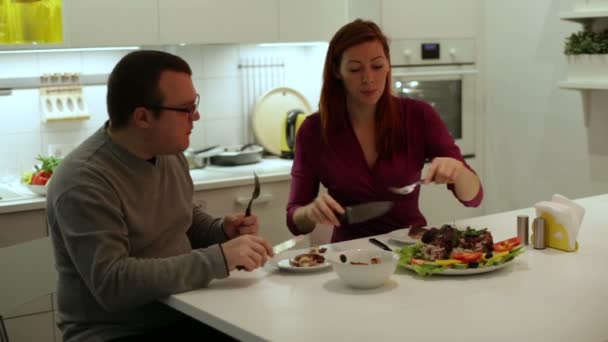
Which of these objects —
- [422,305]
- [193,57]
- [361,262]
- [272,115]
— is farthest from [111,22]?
[422,305]

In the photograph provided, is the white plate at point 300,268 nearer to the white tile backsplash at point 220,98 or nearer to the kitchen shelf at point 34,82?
the kitchen shelf at point 34,82

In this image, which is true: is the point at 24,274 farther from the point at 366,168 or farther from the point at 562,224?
the point at 562,224

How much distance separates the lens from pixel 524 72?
4355 millimetres

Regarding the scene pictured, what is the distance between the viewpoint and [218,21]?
3791mm

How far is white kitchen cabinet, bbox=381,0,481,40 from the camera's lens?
4191 mm

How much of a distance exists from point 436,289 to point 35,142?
2414 millimetres

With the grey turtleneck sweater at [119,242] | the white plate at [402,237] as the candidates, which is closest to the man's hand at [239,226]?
the grey turtleneck sweater at [119,242]

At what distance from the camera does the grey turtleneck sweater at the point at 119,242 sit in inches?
72.4

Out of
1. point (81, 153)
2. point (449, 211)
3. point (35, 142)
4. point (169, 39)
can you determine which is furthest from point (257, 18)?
point (81, 153)

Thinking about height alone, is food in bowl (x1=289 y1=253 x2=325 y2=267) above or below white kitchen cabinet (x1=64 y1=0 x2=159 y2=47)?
below

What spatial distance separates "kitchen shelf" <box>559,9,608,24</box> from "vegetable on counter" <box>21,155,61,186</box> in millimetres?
2359

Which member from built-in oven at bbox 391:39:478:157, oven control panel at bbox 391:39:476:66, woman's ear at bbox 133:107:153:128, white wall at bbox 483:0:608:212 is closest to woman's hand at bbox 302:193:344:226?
woman's ear at bbox 133:107:153:128

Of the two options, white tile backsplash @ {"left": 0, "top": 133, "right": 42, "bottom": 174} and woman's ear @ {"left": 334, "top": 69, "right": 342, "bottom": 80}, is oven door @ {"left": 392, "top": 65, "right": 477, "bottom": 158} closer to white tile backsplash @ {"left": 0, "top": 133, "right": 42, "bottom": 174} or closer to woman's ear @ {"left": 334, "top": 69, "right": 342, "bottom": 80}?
woman's ear @ {"left": 334, "top": 69, "right": 342, "bottom": 80}

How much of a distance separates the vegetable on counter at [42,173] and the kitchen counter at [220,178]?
5 cm
